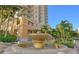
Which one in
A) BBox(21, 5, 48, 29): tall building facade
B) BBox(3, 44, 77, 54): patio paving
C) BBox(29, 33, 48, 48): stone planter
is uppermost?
BBox(21, 5, 48, 29): tall building facade

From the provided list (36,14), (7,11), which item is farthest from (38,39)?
(7,11)

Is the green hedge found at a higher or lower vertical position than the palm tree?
lower

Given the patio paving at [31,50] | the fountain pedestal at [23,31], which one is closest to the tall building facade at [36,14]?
the fountain pedestal at [23,31]

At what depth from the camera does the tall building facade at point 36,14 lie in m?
2.44

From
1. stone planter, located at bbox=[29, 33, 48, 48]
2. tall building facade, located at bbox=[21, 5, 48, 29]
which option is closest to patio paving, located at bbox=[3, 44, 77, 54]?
stone planter, located at bbox=[29, 33, 48, 48]

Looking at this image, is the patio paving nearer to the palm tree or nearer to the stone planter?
the stone planter

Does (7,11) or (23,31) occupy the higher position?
(7,11)

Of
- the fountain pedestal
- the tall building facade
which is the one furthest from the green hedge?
the tall building facade

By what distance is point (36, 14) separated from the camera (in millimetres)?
2473

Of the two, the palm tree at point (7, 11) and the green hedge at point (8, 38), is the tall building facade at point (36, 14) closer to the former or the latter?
the palm tree at point (7, 11)

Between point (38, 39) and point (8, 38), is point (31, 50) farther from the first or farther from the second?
point (8, 38)

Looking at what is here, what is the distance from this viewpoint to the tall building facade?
2.44m

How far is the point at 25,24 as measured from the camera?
96.8 inches
